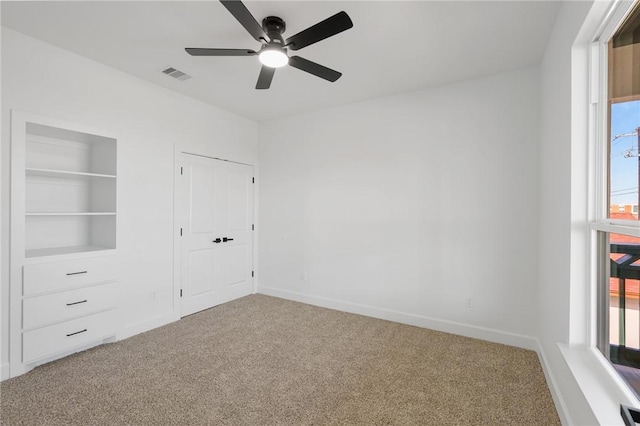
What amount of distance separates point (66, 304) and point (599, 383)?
384 centimetres

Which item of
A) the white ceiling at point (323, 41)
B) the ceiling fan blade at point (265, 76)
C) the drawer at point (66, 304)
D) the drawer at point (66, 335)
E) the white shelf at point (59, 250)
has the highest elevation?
the white ceiling at point (323, 41)

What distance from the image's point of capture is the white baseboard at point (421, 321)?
2908 mm

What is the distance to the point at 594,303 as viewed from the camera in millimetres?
1707

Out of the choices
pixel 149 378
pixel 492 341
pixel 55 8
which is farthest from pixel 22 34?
pixel 492 341

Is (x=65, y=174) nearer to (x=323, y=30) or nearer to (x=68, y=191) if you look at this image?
(x=68, y=191)

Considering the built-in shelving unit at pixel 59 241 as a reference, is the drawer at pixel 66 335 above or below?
below

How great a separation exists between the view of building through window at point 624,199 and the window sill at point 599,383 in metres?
0.04

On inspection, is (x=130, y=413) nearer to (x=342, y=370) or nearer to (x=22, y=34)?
(x=342, y=370)

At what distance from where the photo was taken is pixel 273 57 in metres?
2.15

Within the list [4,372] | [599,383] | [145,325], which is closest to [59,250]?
[4,372]

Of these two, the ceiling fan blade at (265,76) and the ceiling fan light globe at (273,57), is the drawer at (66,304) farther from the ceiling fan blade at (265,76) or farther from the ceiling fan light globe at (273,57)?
the ceiling fan light globe at (273,57)

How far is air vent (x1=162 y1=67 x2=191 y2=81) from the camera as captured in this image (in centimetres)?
304

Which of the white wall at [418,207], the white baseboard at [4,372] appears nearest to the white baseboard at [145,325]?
the white baseboard at [4,372]

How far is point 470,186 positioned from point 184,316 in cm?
378
